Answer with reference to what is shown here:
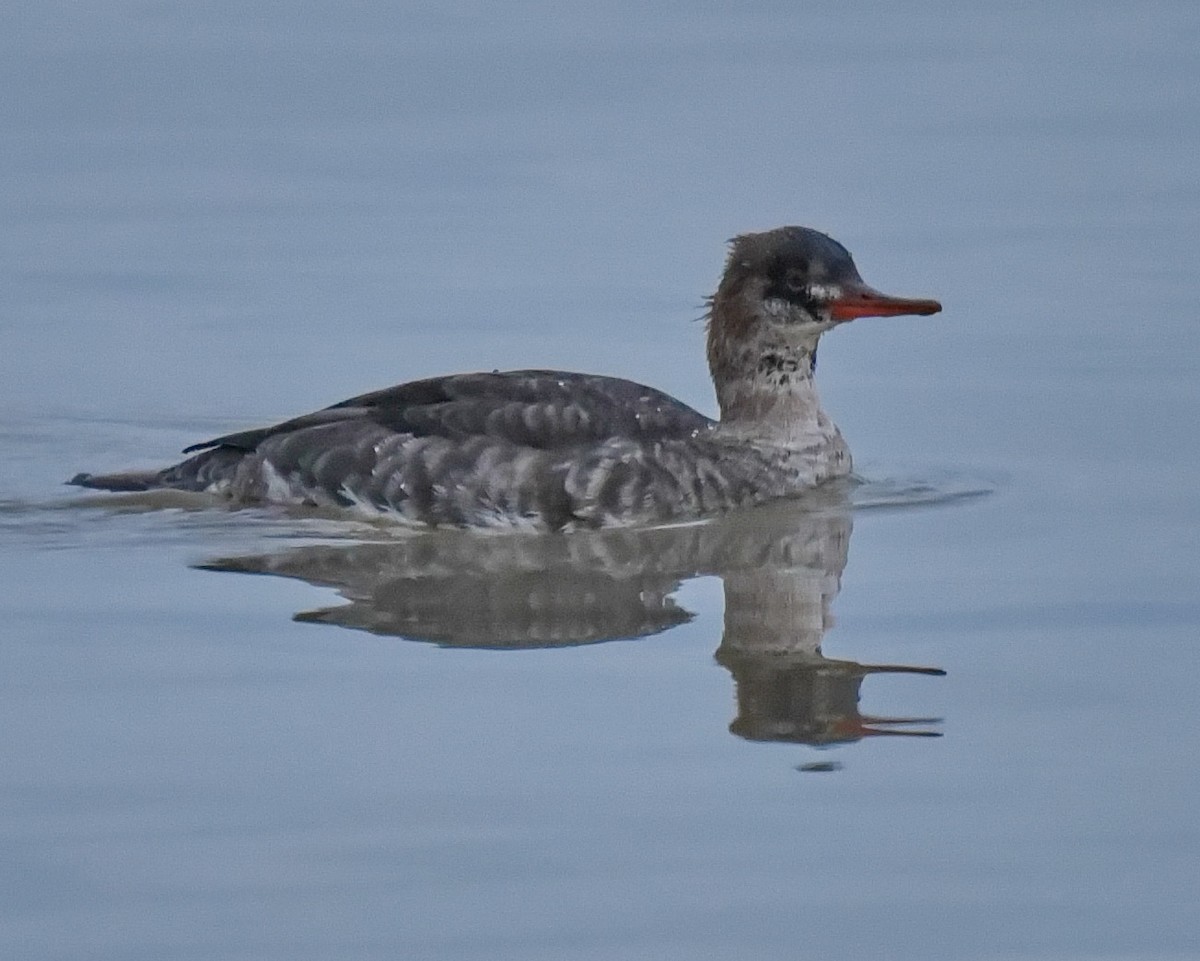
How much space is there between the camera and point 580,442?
11766 millimetres

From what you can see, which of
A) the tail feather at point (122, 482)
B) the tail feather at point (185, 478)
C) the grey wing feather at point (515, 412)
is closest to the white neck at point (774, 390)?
the grey wing feather at point (515, 412)

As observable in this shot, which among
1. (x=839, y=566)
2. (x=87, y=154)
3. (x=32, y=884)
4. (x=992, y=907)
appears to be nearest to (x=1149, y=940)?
(x=992, y=907)

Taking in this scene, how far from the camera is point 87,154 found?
1686cm

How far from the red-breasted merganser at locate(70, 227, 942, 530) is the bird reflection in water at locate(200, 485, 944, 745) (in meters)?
0.13

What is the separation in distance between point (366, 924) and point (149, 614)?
3.15 meters

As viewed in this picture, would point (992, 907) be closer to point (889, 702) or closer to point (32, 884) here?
point (889, 702)

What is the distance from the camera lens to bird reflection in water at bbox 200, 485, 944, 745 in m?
9.06

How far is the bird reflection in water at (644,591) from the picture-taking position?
906 cm

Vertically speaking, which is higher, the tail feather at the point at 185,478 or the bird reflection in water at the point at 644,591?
the tail feather at the point at 185,478

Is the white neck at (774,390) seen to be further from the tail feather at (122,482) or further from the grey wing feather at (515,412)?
the tail feather at (122,482)

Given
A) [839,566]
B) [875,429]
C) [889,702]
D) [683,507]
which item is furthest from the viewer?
[875,429]

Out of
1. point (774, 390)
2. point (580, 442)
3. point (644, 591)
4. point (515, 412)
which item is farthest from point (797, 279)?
point (644, 591)

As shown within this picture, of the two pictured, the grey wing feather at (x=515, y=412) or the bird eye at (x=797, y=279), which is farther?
the bird eye at (x=797, y=279)

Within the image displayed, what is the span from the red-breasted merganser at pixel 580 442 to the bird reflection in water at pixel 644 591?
5.0 inches
